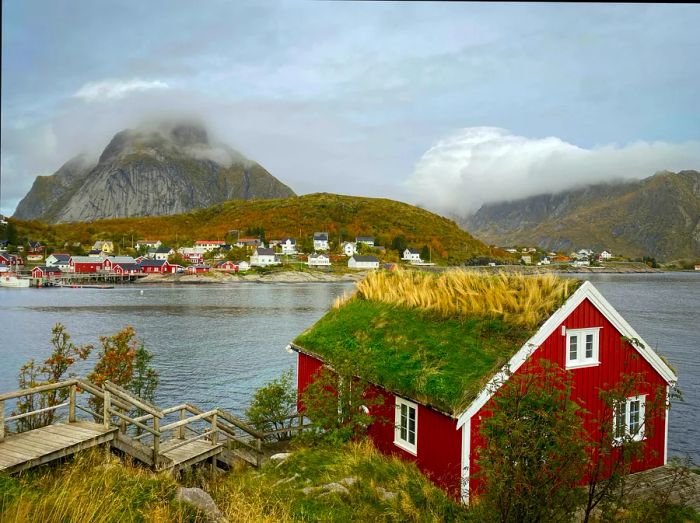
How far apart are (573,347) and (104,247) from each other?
183 metres

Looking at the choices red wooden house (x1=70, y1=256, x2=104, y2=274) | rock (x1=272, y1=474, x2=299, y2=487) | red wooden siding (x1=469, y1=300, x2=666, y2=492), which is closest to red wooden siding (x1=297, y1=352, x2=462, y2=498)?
red wooden siding (x1=469, y1=300, x2=666, y2=492)

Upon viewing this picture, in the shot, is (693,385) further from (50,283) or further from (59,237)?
(59,237)

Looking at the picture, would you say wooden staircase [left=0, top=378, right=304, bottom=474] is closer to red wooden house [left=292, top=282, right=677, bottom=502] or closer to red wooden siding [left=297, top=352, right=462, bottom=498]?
red wooden siding [left=297, top=352, right=462, bottom=498]

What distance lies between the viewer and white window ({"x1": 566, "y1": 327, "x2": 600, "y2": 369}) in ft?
41.8

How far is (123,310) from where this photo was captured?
69500mm

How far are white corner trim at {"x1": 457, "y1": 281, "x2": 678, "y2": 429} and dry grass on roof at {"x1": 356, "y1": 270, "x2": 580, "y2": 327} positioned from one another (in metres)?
0.20

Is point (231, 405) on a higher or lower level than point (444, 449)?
lower

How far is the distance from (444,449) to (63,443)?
774 cm

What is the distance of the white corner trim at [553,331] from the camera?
36.2 ft

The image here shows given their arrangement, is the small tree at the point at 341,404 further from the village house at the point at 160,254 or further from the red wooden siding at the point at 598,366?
the village house at the point at 160,254

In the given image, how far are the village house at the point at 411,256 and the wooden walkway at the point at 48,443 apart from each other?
507 feet

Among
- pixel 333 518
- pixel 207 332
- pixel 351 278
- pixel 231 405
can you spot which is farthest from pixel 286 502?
pixel 351 278

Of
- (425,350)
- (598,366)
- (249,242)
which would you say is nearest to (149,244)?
(249,242)

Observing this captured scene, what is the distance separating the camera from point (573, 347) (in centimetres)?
1293
